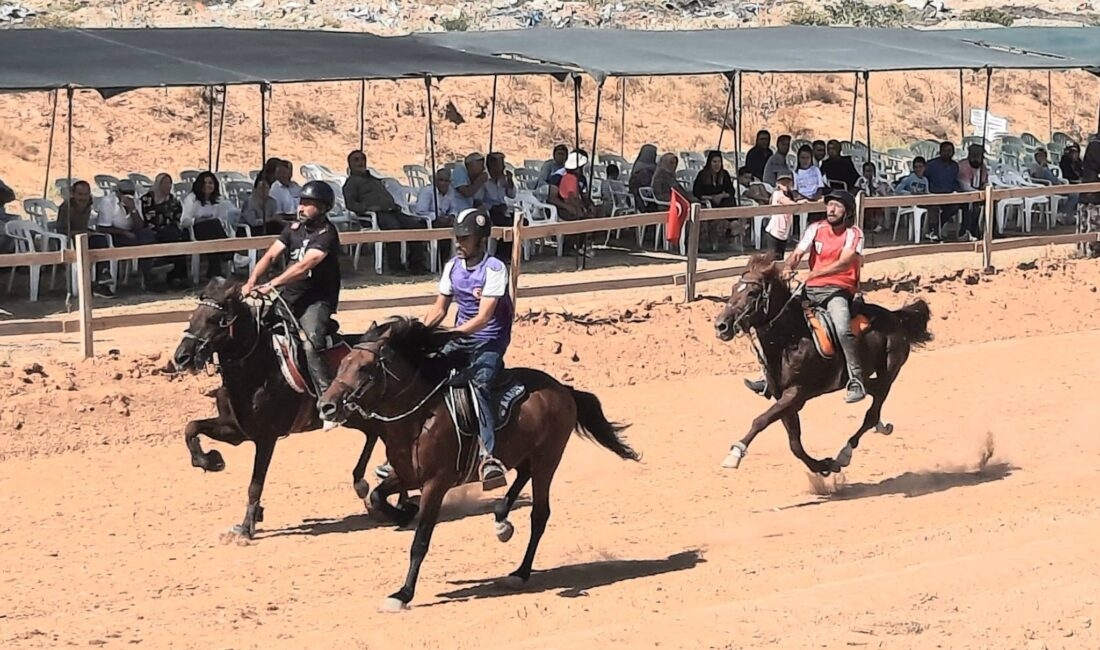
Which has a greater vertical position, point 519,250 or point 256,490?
point 519,250

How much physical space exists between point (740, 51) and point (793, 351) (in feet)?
42.7

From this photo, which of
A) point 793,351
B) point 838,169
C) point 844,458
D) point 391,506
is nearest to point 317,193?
point 391,506

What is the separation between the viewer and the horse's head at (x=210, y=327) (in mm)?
10242

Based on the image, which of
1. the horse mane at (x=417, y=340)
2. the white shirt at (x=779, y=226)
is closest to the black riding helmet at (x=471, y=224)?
the horse mane at (x=417, y=340)

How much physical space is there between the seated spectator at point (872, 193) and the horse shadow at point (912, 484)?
1164 cm

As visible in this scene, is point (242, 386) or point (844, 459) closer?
point (242, 386)

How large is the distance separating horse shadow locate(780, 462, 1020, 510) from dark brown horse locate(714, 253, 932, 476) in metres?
0.21

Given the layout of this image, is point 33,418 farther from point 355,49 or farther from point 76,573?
point 355,49

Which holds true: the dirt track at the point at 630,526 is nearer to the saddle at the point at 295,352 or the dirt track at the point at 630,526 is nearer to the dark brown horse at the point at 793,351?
the dark brown horse at the point at 793,351

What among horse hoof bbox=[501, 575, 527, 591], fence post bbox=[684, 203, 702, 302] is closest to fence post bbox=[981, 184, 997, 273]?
fence post bbox=[684, 203, 702, 302]

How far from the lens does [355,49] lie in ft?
70.1

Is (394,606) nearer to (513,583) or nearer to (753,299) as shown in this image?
(513,583)

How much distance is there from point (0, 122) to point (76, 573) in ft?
70.2

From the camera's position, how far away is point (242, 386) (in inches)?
420
